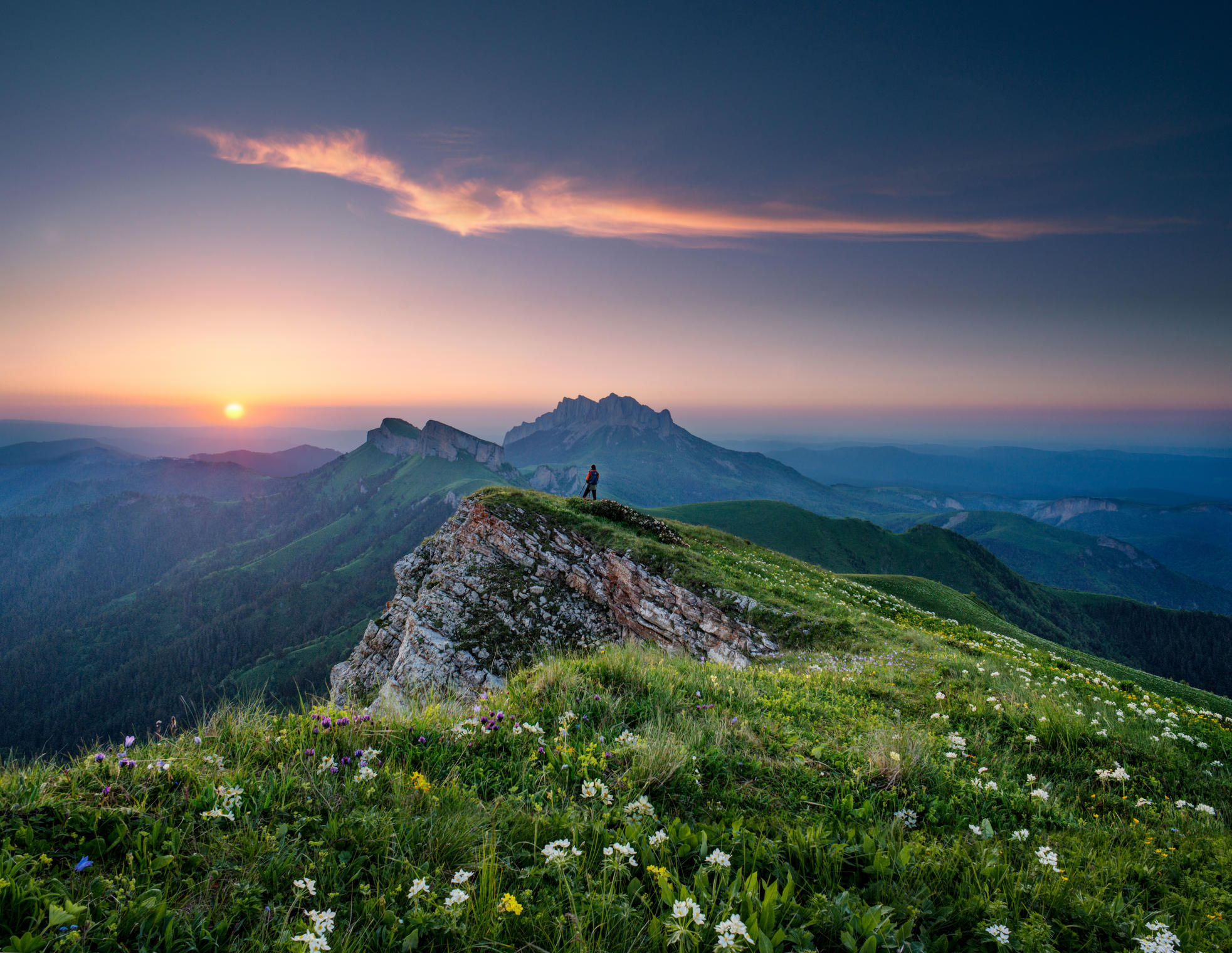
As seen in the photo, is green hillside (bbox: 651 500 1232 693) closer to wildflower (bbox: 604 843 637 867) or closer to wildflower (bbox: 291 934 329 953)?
wildflower (bbox: 604 843 637 867)

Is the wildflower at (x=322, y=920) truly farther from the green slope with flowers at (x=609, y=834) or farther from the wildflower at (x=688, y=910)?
the wildflower at (x=688, y=910)

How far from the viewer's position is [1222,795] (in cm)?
581

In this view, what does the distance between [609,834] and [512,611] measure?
18.9 meters

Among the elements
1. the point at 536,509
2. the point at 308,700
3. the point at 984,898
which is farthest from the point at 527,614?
the point at 984,898

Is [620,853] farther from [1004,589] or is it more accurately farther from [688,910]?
[1004,589]

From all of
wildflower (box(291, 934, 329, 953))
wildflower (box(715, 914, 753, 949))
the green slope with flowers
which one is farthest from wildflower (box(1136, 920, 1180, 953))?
wildflower (box(291, 934, 329, 953))

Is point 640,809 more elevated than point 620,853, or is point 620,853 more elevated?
point 620,853

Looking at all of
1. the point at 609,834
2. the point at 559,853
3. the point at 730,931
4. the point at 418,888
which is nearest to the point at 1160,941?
the point at 730,931

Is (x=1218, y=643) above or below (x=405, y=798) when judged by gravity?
below

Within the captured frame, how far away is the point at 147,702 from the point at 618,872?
252m

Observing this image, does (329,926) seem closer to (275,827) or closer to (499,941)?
(499,941)

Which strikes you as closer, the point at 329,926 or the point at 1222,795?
the point at 329,926

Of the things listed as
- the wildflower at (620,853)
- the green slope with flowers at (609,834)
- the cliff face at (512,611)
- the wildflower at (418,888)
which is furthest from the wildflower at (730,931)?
the cliff face at (512,611)

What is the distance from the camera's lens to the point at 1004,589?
13912cm
